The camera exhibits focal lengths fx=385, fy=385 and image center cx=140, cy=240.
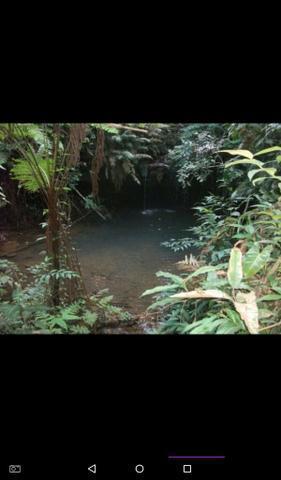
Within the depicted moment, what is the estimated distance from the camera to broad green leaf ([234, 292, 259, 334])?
122 cm

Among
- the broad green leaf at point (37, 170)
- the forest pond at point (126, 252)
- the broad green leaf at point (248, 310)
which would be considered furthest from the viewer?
the forest pond at point (126, 252)

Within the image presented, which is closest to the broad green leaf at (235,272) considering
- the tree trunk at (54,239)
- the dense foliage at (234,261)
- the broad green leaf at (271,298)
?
the dense foliage at (234,261)

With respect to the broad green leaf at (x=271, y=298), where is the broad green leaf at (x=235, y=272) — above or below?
above

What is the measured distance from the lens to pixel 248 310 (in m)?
1.29

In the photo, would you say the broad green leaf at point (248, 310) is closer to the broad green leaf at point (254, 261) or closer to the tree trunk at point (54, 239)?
the broad green leaf at point (254, 261)

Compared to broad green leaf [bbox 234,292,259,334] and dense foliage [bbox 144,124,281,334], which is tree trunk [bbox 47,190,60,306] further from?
broad green leaf [bbox 234,292,259,334]

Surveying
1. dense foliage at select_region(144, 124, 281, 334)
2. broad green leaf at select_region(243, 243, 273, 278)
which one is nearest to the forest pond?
dense foliage at select_region(144, 124, 281, 334)

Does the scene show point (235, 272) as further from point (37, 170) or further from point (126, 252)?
point (126, 252)

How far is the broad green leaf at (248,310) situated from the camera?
48.1 inches

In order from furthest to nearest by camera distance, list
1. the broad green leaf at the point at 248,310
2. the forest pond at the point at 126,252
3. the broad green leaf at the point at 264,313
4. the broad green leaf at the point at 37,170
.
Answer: the forest pond at the point at 126,252 < the broad green leaf at the point at 37,170 < the broad green leaf at the point at 264,313 < the broad green leaf at the point at 248,310

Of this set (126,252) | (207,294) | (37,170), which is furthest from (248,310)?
(126,252)
